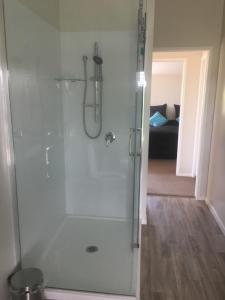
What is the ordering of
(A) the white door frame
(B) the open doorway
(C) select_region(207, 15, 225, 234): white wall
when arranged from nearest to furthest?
(C) select_region(207, 15, 225, 234): white wall → (A) the white door frame → (B) the open doorway

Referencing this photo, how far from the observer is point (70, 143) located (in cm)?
282

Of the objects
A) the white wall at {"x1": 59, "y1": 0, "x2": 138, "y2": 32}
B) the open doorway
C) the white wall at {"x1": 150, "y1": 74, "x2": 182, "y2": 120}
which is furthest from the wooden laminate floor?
the white wall at {"x1": 150, "y1": 74, "x2": 182, "y2": 120}

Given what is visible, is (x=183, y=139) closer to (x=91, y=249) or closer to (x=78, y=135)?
(x=78, y=135)

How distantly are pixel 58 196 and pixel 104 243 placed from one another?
73 centimetres

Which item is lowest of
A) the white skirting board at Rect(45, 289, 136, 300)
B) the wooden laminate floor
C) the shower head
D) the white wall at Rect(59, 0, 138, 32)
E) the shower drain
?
the wooden laminate floor

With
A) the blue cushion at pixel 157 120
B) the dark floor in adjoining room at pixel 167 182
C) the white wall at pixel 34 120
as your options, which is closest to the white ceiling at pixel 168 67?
the blue cushion at pixel 157 120

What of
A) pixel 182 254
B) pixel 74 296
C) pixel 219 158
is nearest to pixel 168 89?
pixel 219 158

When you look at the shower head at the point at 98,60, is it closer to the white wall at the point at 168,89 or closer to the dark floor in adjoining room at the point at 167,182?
the dark floor in adjoining room at the point at 167,182

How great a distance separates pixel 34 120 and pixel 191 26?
7.96 feet

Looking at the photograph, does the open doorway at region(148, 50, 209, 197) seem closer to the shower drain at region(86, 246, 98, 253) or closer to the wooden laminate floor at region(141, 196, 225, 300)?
the wooden laminate floor at region(141, 196, 225, 300)

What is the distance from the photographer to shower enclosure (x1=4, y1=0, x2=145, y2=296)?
193 centimetres

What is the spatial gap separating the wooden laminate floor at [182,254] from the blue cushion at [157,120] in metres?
3.68

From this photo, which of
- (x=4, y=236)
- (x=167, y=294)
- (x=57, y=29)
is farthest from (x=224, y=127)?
(x=4, y=236)

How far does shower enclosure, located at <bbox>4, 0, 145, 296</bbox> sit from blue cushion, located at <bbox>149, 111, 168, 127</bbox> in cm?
424
